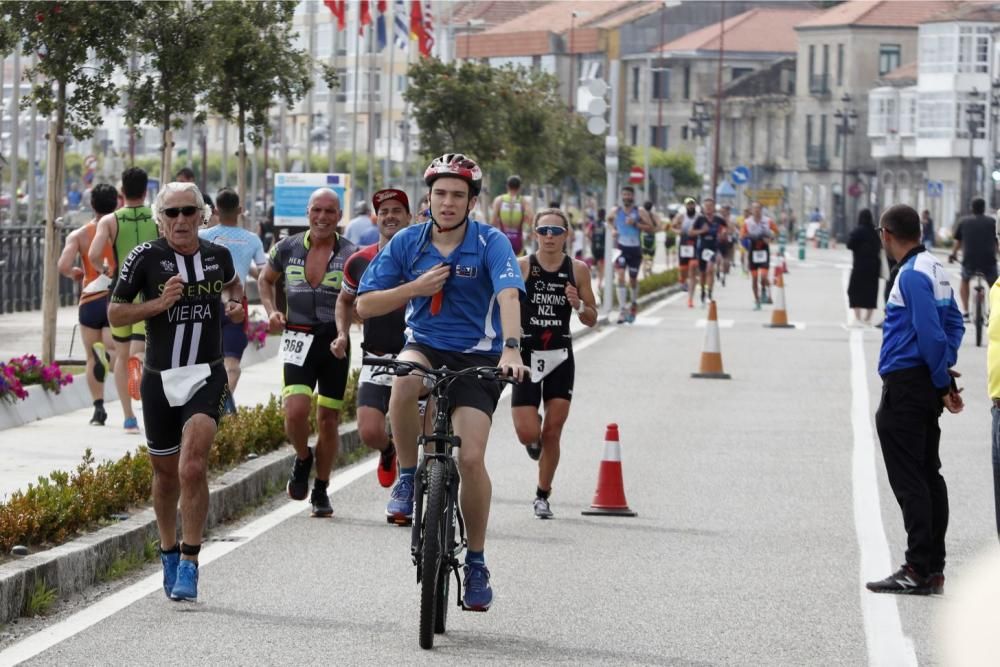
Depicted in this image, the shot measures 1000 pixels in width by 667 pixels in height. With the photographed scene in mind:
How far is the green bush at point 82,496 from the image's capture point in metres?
9.23

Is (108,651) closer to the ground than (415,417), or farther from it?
closer to the ground

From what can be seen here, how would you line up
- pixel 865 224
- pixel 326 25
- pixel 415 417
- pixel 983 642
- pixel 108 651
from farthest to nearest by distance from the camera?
pixel 326 25, pixel 865 224, pixel 415 417, pixel 983 642, pixel 108 651

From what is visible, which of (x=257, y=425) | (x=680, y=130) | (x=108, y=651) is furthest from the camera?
(x=680, y=130)

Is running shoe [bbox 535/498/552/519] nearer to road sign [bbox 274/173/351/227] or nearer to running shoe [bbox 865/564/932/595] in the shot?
running shoe [bbox 865/564/932/595]

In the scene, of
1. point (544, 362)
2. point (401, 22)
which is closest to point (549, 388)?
point (544, 362)

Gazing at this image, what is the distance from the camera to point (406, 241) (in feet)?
28.3

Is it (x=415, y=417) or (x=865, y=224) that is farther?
(x=865, y=224)

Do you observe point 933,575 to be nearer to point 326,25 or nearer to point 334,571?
point 334,571

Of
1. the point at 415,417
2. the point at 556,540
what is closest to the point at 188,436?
the point at 415,417

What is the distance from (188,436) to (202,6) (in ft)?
44.6

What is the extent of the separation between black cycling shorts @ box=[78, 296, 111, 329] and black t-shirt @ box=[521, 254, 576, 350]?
172 inches

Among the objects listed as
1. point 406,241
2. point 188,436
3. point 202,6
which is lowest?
point 188,436

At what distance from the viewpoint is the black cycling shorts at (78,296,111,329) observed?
1552cm

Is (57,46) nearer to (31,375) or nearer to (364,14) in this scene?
(31,375)
